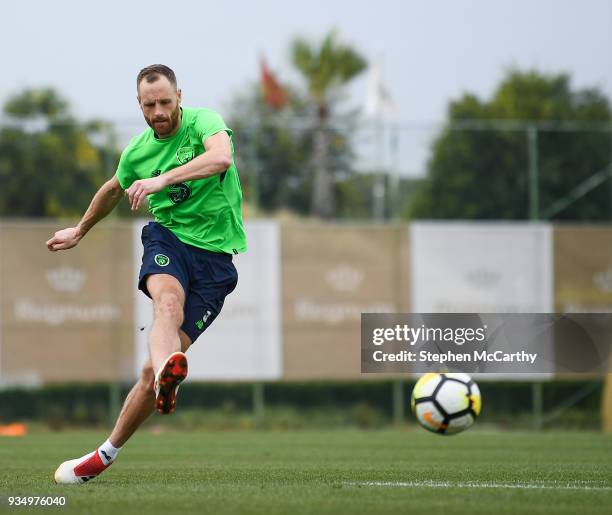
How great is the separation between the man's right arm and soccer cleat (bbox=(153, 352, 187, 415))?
1.40 metres

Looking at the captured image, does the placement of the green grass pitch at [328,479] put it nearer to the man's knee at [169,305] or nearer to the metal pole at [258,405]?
the man's knee at [169,305]

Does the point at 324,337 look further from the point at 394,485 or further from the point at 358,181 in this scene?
A: the point at 394,485

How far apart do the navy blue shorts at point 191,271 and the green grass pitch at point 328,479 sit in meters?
0.95

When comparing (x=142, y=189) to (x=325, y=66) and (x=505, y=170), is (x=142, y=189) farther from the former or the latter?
(x=325, y=66)

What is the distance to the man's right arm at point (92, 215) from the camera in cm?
715

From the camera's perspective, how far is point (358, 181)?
792 inches

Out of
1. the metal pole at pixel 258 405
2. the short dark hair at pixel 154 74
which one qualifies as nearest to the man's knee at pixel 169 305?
the short dark hair at pixel 154 74

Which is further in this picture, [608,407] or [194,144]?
[608,407]

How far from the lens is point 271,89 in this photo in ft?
121

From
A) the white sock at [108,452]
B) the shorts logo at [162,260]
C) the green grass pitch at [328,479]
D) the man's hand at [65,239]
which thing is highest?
the man's hand at [65,239]

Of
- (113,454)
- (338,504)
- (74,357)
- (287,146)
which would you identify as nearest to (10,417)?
(74,357)

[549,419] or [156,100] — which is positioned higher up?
[156,100]

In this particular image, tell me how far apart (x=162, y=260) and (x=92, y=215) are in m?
0.73

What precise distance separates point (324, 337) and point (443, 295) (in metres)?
2.06
